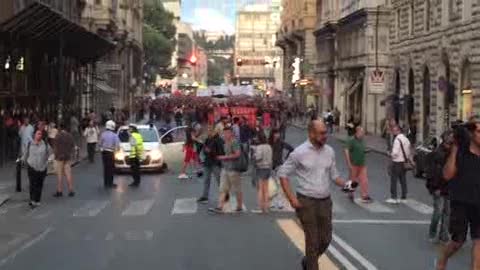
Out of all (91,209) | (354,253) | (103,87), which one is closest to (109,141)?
(91,209)

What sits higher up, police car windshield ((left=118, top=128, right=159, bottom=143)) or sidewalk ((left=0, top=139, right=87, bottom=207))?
police car windshield ((left=118, top=128, right=159, bottom=143))

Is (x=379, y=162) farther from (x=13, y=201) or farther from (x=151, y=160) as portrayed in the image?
(x=13, y=201)

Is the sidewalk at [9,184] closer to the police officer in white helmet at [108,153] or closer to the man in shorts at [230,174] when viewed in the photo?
the police officer in white helmet at [108,153]

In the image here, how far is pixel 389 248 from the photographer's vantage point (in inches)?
535

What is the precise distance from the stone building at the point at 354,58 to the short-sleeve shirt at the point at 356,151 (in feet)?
84.9

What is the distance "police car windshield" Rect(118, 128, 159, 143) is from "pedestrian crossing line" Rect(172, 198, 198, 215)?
365 inches

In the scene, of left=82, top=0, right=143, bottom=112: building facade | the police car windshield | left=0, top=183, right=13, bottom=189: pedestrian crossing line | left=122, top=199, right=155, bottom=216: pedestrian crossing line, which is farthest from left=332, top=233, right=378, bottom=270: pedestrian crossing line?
left=82, top=0, right=143, bottom=112: building facade

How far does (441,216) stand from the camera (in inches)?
551

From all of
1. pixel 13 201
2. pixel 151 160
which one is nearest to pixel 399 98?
pixel 151 160

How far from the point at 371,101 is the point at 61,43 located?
28.2 metres

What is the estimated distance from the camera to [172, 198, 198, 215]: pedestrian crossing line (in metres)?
18.9

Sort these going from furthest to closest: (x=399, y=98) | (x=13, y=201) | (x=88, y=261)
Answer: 1. (x=399, y=98)
2. (x=13, y=201)
3. (x=88, y=261)

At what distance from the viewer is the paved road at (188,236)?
40.8ft

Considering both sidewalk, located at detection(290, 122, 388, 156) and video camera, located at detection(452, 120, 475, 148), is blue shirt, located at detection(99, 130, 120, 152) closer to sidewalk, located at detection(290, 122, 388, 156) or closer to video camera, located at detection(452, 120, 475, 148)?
video camera, located at detection(452, 120, 475, 148)
